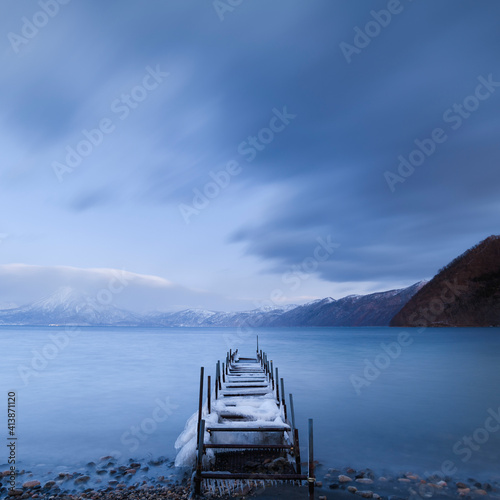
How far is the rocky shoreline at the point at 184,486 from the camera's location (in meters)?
9.07

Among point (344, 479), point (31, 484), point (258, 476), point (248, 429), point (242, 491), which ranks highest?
point (248, 429)

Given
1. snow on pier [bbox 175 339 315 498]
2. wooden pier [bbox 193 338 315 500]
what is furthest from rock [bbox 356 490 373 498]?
snow on pier [bbox 175 339 315 498]

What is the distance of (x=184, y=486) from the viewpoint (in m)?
9.81

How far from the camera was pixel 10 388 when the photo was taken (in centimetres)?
2938

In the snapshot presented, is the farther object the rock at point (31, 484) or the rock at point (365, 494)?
the rock at point (31, 484)

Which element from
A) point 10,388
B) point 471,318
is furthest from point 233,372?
point 471,318

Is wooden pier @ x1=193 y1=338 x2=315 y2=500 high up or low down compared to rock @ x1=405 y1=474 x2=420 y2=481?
up

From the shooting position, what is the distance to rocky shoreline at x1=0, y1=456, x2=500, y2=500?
9071 millimetres

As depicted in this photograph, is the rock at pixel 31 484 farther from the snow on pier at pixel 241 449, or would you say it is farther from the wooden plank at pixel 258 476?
the wooden plank at pixel 258 476

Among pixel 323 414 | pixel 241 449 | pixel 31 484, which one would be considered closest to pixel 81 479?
pixel 31 484

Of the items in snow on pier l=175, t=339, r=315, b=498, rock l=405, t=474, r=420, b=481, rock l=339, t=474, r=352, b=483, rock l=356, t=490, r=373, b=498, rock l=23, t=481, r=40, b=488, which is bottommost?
rock l=405, t=474, r=420, b=481

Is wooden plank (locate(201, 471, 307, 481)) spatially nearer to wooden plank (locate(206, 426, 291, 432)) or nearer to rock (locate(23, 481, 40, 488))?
wooden plank (locate(206, 426, 291, 432))

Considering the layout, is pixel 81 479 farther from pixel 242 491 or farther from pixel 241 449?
pixel 242 491

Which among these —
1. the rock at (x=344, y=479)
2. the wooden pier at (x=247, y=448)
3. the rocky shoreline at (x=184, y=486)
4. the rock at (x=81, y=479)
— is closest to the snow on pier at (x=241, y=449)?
the wooden pier at (x=247, y=448)
